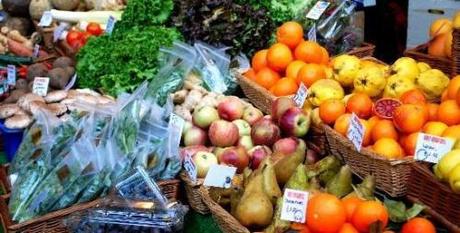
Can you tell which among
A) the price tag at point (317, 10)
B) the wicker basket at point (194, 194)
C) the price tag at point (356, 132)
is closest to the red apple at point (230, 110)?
A: the wicker basket at point (194, 194)

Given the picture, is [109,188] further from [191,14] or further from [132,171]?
[191,14]

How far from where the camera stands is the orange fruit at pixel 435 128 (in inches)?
85.7

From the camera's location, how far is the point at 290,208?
1.92 meters

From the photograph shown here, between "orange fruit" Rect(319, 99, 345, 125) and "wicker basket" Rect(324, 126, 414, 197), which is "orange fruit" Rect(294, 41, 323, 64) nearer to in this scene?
"orange fruit" Rect(319, 99, 345, 125)

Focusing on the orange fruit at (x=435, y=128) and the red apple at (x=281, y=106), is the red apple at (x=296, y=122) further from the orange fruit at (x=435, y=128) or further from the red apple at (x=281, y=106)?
the orange fruit at (x=435, y=128)

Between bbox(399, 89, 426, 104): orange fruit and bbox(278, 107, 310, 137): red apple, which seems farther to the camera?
bbox(278, 107, 310, 137): red apple

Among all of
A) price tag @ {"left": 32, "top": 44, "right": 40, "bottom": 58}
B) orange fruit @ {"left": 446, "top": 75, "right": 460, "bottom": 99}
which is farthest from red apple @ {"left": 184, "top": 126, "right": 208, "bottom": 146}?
price tag @ {"left": 32, "top": 44, "right": 40, "bottom": 58}

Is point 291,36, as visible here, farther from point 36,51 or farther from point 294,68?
point 36,51

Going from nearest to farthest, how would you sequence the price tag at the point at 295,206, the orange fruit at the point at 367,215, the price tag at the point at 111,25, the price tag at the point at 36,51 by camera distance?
the orange fruit at the point at 367,215 < the price tag at the point at 295,206 < the price tag at the point at 111,25 < the price tag at the point at 36,51

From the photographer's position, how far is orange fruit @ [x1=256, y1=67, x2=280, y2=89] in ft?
9.78

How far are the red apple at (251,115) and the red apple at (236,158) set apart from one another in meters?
0.26

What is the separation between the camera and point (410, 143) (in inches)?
87.2

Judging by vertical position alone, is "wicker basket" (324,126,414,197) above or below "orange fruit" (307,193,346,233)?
below

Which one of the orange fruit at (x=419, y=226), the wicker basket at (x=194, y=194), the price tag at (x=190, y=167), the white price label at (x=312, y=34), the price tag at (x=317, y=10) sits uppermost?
the price tag at (x=317, y=10)
